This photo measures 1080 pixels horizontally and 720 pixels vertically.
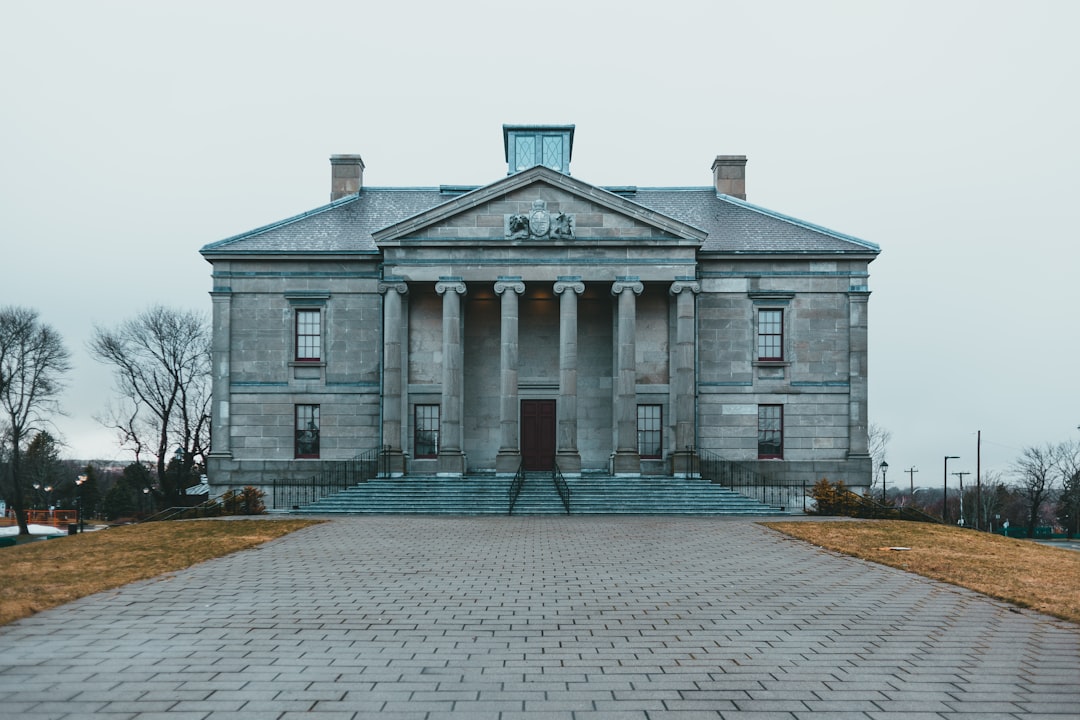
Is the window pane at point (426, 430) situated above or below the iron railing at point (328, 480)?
above

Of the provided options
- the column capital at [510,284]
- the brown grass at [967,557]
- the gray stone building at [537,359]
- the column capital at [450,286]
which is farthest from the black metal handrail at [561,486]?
the column capital at [450,286]

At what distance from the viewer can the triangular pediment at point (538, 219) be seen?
105 ft

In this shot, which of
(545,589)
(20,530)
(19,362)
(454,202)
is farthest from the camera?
(20,530)

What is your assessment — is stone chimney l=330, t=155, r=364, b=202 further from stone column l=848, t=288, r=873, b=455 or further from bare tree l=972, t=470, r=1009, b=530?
bare tree l=972, t=470, r=1009, b=530

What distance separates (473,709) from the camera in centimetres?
663

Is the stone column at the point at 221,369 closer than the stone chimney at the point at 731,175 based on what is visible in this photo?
Yes

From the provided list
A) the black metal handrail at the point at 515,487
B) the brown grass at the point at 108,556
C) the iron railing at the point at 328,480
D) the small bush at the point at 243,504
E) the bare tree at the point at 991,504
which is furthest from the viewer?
the bare tree at the point at 991,504

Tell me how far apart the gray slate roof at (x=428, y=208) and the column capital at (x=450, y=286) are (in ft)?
10.5

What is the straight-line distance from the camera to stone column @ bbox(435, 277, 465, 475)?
104ft

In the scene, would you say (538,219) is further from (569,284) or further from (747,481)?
(747,481)

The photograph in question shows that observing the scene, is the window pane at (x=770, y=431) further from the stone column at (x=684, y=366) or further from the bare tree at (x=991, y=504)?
the bare tree at (x=991, y=504)

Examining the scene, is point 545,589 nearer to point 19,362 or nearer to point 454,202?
point 454,202

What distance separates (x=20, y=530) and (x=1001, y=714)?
6175cm

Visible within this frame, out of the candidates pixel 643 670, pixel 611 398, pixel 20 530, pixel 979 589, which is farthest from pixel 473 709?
pixel 20 530
